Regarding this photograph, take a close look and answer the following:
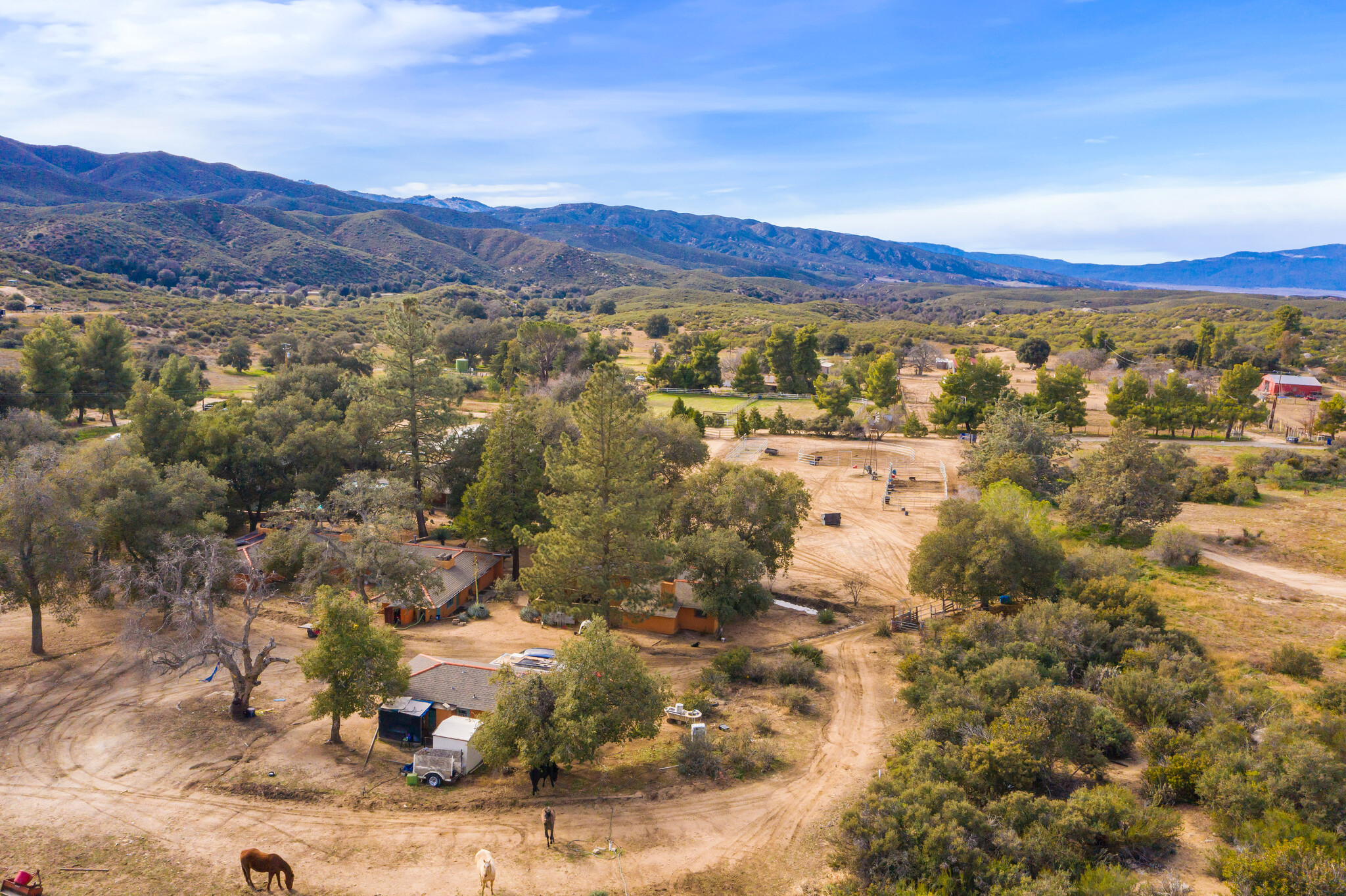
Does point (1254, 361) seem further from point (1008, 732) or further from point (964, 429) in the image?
point (1008, 732)

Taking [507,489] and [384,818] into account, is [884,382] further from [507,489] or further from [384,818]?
[384,818]

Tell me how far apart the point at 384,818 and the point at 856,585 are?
21.3 metres

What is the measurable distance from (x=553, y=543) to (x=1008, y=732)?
48.6 ft

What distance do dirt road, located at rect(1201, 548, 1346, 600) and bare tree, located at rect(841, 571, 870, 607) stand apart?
16141 mm

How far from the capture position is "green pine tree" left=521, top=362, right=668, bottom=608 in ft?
76.7

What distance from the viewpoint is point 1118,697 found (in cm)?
1870

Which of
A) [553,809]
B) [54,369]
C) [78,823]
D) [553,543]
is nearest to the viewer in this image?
Result: [78,823]

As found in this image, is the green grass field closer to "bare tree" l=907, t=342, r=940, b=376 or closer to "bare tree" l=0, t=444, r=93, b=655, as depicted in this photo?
"bare tree" l=907, t=342, r=940, b=376

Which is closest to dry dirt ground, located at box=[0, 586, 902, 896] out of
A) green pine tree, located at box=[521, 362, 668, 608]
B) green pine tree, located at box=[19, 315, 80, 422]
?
green pine tree, located at box=[521, 362, 668, 608]

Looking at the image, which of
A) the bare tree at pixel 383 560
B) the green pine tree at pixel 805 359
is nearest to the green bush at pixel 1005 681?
the bare tree at pixel 383 560

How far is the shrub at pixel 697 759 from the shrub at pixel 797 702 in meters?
3.74

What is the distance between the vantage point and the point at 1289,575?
2972cm

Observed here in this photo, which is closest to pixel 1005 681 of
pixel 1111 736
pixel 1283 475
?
pixel 1111 736

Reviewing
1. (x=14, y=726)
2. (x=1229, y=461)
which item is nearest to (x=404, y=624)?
(x=14, y=726)
